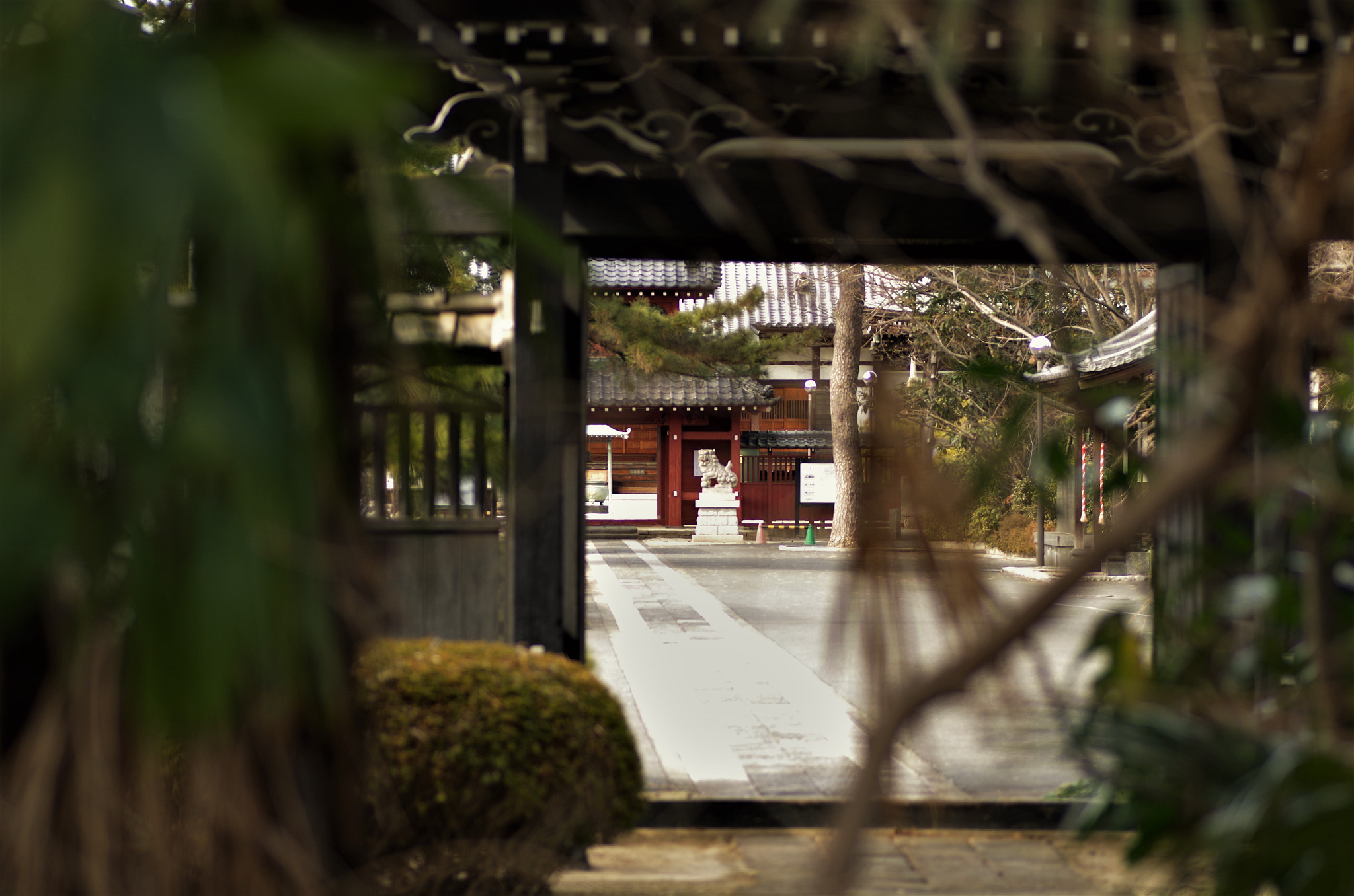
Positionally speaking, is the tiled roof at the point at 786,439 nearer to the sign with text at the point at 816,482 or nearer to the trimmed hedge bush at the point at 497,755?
the sign with text at the point at 816,482

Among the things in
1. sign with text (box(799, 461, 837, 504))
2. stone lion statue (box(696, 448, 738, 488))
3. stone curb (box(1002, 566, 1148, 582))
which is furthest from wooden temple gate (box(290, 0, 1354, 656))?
sign with text (box(799, 461, 837, 504))

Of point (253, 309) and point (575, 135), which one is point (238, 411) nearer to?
point (253, 309)

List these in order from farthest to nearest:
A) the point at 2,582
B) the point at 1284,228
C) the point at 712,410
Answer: the point at 712,410 → the point at 1284,228 → the point at 2,582

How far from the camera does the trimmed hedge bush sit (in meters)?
2.87

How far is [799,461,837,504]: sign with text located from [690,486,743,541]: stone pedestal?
1.89 m

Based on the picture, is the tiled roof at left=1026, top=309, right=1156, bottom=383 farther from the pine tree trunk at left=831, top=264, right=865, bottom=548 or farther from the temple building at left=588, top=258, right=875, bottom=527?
the temple building at left=588, top=258, right=875, bottom=527

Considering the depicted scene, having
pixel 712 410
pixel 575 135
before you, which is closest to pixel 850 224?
pixel 575 135

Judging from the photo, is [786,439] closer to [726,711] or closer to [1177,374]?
[726,711]

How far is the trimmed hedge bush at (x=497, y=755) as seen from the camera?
9.41 feet

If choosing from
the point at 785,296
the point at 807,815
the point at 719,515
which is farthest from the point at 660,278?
the point at 807,815

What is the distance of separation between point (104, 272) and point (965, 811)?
417cm

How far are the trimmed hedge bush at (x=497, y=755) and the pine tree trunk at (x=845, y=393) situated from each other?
17.5 metres

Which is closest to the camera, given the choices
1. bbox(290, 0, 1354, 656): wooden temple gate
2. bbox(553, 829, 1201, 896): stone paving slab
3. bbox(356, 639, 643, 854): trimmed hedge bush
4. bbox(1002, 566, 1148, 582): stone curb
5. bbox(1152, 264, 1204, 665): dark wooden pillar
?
bbox(356, 639, 643, 854): trimmed hedge bush

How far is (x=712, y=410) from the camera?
2744cm
